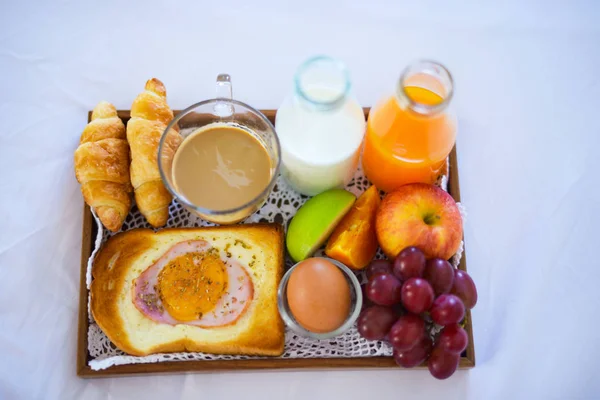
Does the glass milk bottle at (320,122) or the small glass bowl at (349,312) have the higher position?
the glass milk bottle at (320,122)

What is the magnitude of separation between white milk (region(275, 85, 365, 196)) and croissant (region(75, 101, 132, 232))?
1.17 ft

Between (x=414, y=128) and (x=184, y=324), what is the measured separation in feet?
1.93

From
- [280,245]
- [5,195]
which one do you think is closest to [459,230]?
[280,245]

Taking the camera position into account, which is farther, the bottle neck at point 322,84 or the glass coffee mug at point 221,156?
the glass coffee mug at point 221,156

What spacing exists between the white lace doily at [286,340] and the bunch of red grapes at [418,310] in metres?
0.07

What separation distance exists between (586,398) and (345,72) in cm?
85

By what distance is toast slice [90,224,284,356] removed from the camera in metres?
1.01

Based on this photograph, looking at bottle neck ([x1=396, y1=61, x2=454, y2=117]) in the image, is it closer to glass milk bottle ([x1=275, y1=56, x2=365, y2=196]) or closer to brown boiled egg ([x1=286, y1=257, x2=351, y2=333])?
glass milk bottle ([x1=275, y1=56, x2=365, y2=196])

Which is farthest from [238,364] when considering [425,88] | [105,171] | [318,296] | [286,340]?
[425,88]

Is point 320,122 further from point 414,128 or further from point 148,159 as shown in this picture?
point 148,159

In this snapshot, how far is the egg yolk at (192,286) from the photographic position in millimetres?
1009

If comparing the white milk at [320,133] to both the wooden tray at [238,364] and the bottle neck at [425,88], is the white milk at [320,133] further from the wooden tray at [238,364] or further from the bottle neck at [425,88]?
the wooden tray at [238,364]

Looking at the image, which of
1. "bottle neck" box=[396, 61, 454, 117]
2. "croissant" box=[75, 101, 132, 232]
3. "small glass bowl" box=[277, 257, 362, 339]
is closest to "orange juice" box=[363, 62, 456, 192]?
"bottle neck" box=[396, 61, 454, 117]

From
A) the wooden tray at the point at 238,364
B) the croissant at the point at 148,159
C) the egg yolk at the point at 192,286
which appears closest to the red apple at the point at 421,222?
the wooden tray at the point at 238,364
